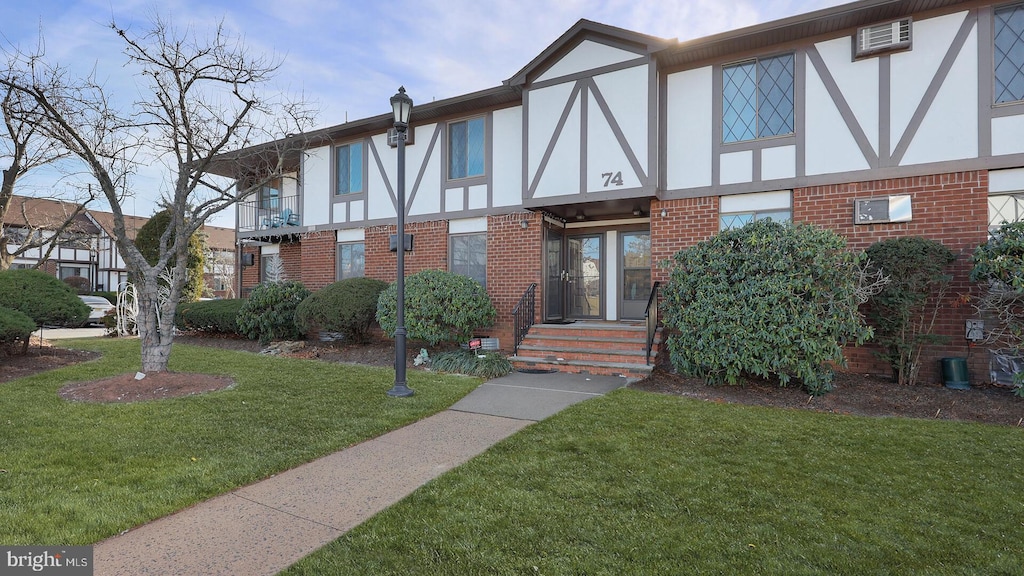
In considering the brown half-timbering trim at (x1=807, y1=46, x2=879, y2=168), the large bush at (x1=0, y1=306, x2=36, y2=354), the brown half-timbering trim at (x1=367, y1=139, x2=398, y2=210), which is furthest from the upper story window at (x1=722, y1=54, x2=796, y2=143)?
the large bush at (x1=0, y1=306, x2=36, y2=354)

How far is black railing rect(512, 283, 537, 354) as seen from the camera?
901cm

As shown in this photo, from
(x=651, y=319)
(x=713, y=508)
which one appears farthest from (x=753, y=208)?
(x=713, y=508)

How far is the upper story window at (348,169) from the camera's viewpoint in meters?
12.1

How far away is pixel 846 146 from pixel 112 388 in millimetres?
10722

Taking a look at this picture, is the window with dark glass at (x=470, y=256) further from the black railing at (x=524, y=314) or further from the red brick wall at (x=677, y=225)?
the red brick wall at (x=677, y=225)

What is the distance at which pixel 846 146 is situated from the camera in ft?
24.2

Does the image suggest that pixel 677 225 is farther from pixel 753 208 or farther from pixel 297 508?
pixel 297 508

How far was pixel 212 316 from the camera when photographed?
11883 mm

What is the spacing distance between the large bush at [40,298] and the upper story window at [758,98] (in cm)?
1224

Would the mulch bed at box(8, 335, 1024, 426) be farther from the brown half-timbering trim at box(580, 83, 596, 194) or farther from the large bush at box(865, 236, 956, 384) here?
the brown half-timbering trim at box(580, 83, 596, 194)

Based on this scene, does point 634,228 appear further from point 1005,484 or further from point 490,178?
point 1005,484

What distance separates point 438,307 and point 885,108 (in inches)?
298

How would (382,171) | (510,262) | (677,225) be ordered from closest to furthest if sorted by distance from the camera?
(677,225)
(510,262)
(382,171)

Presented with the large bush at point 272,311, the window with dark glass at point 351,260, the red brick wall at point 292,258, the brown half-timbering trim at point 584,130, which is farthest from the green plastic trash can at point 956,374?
the red brick wall at point 292,258
